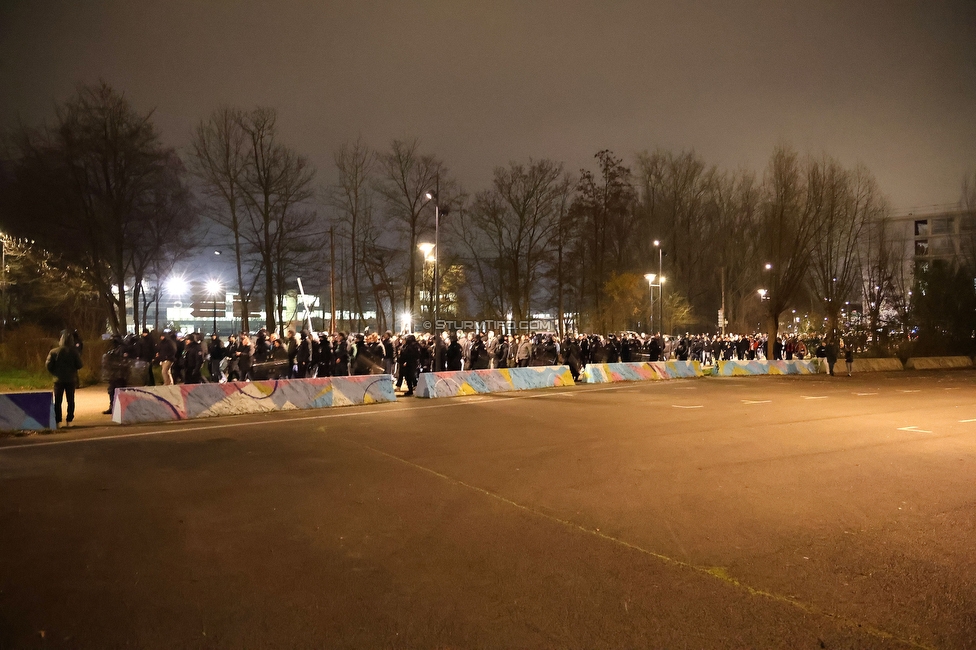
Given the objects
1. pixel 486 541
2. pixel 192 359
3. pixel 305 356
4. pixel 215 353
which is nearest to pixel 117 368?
pixel 192 359

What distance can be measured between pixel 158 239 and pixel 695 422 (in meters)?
32.0

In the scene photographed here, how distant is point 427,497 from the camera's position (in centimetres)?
771

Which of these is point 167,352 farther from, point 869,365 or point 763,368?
point 869,365

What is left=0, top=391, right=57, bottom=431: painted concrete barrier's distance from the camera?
12.5 metres

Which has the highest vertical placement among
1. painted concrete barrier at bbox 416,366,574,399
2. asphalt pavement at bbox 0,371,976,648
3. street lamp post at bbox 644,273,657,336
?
street lamp post at bbox 644,273,657,336

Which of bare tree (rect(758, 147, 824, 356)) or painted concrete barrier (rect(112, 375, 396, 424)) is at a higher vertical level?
bare tree (rect(758, 147, 824, 356))

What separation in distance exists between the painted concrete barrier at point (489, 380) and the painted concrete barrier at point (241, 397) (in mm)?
1612

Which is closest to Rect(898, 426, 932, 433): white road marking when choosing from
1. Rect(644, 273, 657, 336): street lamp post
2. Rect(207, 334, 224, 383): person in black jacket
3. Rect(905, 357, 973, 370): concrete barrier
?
Rect(207, 334, 224, 383): person in black jacket

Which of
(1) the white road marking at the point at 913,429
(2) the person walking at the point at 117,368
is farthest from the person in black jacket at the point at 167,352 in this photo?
(1) the white road marking at the point at 913,429

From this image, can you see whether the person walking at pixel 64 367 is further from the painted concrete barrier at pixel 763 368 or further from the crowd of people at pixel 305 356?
the painted concrete barrier at pixel 763 368

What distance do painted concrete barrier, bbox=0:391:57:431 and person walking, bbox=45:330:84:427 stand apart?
0.66 ft

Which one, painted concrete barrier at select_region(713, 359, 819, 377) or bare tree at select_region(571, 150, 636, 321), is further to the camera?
bare tree at select_region(571, 150, 636, 321)

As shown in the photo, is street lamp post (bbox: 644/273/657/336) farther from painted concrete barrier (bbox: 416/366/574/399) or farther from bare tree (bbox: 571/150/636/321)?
painted concrete barrier (bbox: 416/366/574/399)

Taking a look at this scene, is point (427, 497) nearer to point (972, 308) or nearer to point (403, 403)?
point (403, 403)
